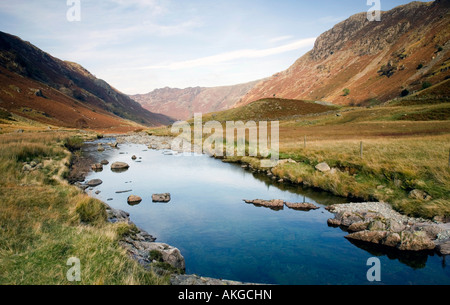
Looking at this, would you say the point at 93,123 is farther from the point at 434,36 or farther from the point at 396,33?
the point at 396,33

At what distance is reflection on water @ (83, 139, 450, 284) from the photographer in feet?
33.4

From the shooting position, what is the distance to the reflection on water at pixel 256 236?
33.4 ft

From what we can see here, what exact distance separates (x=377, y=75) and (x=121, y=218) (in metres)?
168

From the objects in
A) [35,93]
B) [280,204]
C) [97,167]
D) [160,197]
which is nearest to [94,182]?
[160,197]

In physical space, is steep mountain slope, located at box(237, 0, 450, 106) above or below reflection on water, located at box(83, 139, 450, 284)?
above

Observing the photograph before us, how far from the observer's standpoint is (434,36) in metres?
123

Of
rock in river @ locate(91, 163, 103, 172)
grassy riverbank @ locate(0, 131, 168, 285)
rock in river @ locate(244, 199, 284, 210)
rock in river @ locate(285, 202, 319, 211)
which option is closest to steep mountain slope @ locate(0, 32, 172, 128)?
rock in river @ locate(91, 163, 103, 172)

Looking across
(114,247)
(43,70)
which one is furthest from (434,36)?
(43,70)

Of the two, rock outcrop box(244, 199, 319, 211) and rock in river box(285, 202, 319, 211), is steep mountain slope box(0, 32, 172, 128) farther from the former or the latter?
rock in river box(285, 202, 319, 211)

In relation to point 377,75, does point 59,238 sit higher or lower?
lower

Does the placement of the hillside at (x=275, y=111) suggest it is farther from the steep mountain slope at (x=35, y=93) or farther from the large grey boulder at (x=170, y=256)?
the large grey boulder at (x=170, y=256)

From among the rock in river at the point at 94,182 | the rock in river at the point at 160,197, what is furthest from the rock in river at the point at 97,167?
the rock in river at the point at 160,197

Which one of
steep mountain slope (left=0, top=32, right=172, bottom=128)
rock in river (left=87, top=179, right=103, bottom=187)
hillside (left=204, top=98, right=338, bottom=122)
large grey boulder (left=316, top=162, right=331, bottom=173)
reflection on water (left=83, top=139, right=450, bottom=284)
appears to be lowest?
reflection on water (left=83, top=139, right=450, bottom=284)

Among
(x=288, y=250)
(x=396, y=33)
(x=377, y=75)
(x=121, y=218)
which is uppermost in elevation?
(x=396, y=33)
